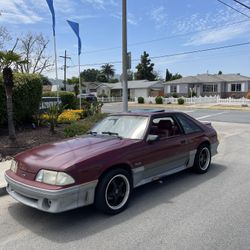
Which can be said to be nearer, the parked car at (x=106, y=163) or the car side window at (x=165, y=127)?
the parked car at (x=106, y=163)

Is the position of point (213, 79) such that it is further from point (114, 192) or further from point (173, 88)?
point (114, 192)

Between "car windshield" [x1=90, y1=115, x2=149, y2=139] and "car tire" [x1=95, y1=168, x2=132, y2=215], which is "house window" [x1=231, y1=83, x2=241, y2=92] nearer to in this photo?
"car windshield" [x1=90, y1=115, x2=149, y2=139]

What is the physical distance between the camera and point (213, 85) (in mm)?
52062

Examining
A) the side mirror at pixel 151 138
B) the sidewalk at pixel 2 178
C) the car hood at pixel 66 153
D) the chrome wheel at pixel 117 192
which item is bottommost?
the sidewalk at pixel 2 178

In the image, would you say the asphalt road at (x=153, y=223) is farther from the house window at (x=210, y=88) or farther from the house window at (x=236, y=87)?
the house window at (x=210, y=88)

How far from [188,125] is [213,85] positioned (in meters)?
47.9

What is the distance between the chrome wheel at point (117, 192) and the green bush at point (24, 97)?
6825 millimetres

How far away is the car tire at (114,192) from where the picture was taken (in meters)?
4.31

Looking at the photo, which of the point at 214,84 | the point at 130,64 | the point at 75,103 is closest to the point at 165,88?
the point at 214,84

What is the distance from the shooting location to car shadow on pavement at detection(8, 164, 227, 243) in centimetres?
399

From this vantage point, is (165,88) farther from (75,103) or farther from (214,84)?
(75,103)

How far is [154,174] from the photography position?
5297 millimetres

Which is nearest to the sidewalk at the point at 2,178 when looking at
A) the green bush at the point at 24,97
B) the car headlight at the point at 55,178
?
the car headlight at the point at 55,178

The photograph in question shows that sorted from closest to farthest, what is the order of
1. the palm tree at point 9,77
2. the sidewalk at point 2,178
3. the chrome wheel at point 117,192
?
1. the chrome wheel at point 117,192
2. the sidewalk at point 2,178
3. the palm tree at point 9,77
